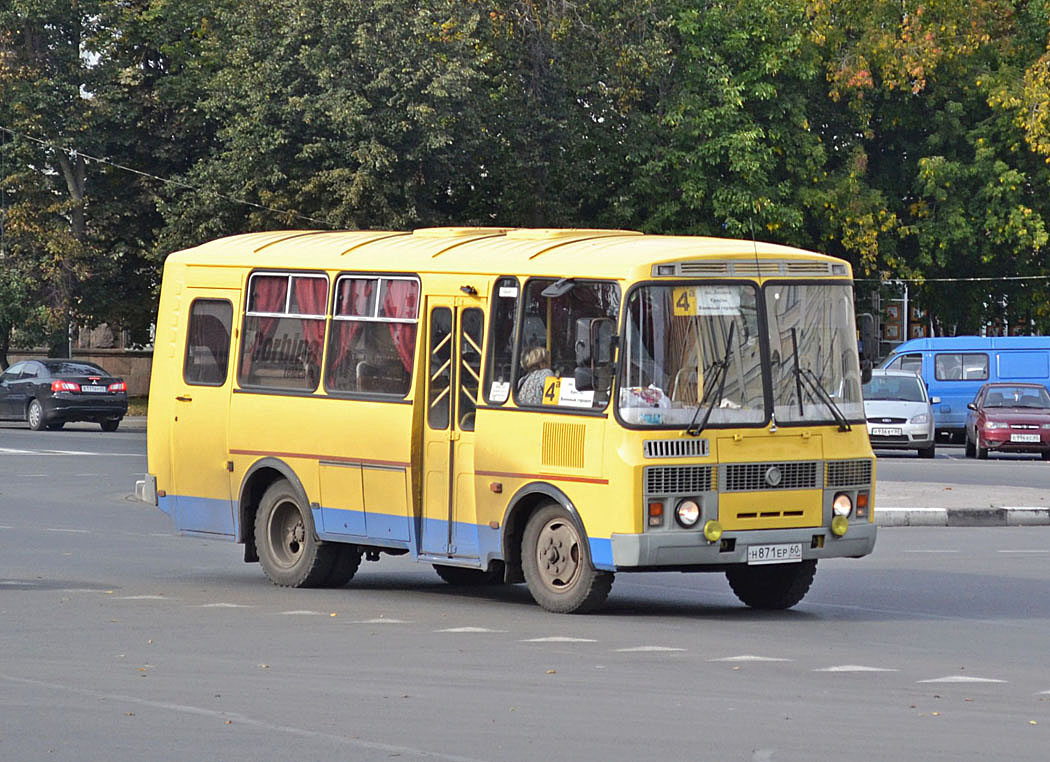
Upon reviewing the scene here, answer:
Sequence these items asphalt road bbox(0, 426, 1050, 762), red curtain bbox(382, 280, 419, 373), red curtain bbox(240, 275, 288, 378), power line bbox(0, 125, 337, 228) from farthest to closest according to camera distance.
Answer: power line bbox(0, 125, 337, 228)
red curtain bbox(240, 275, 288, 378)
red curtain bbox(382, 280, 419, 373)
asphalt road bbox(0, 426, 1050, 762)

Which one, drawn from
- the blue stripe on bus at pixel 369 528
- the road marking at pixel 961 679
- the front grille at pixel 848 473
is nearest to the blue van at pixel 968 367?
the blue stripe on bus at pixel 369 528

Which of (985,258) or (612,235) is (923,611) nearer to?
(612,235)

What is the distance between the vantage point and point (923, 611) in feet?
44.3

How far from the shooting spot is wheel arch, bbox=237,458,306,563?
15.0 m

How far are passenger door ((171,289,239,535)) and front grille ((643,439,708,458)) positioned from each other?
4222mm

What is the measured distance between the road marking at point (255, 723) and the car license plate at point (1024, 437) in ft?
95.7

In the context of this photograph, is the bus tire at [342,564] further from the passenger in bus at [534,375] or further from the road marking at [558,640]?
the road marking at [558,640]

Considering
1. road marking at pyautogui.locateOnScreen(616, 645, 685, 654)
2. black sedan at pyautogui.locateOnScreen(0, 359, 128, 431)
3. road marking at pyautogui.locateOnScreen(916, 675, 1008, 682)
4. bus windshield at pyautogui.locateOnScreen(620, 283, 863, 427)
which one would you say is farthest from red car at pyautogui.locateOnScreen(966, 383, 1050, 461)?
road marking at pyautogui.locateOnScreen(916, 675, 1008, 682)

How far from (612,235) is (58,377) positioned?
3149cm

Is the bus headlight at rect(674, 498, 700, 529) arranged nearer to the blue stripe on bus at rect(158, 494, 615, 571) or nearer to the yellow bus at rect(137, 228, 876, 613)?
the yellow bus at rect(137, 228, 876, 613)

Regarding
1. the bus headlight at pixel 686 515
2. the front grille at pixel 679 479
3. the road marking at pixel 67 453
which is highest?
the front grille at pixel 679 479

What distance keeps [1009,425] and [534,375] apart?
82.8 feet

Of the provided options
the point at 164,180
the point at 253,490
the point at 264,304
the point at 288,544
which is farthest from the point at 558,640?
the point at 164,180

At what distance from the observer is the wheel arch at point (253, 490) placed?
49.3 feet
